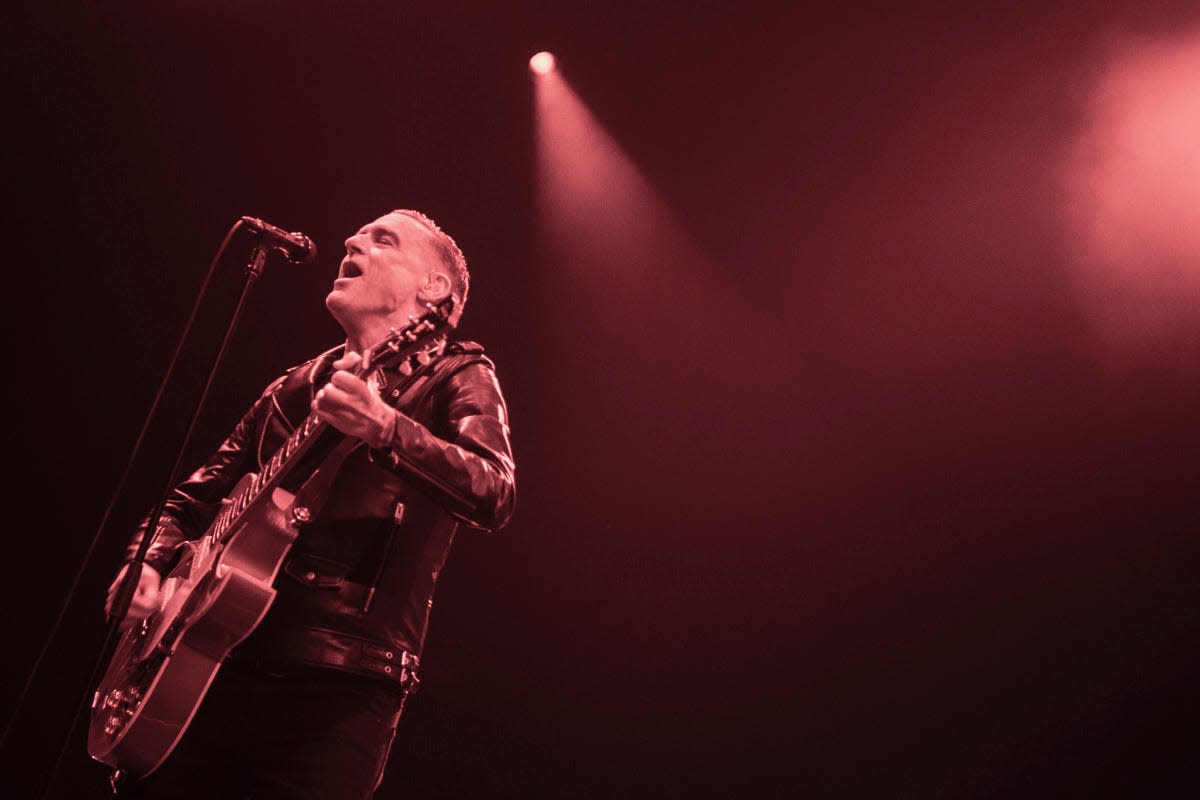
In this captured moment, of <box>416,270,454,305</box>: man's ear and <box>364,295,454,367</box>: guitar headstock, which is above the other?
<box>416,270,454,305</box>: man's ear

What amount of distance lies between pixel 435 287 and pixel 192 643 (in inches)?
44.3

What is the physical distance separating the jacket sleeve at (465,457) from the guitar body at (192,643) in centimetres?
33

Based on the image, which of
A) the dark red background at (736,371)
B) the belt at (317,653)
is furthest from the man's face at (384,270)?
the dark red background at (736,371)

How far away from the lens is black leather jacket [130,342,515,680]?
193 centimetres

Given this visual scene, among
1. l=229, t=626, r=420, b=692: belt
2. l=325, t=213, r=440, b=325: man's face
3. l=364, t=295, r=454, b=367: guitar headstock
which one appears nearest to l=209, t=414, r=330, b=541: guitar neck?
l=364, t=295, r=454, b=367: guitar headstock

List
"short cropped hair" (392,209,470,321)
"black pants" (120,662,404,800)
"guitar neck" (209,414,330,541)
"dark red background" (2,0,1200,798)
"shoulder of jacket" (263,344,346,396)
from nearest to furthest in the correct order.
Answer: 1. "black pants" (120,662,404,800)
2. "guitar neck" (209,414,330,541)
3. "shoulder of jacket" (263,344,346,396)
4. "short cropped hair" (392,209,470,321)
5. "dark red background" (2,0,1200,798)

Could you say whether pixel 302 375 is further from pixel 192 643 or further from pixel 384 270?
pixel 192 643

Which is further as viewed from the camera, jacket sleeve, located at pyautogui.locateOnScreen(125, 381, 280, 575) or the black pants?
jacket sleeve, located at pyautogui.locateOnScreen(125, 381, 280, 575)

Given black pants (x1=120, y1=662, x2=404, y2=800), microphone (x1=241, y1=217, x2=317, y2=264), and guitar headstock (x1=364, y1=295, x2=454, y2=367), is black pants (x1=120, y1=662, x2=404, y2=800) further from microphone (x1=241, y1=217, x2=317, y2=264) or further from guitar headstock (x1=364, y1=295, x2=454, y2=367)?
microphone (x1=241, y1=217, x2=317, y2=264)

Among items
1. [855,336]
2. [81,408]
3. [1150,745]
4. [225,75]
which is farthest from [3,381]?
[1150,745]

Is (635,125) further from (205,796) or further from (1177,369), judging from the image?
(205,796)

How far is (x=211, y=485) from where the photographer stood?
268cm

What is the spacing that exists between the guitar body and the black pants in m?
0.04

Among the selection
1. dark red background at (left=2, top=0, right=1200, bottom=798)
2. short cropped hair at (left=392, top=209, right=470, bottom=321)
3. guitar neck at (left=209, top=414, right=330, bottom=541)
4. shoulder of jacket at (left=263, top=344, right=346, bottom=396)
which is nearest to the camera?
guitar neck at (left=209, top=414, right=330, bottom=541)
